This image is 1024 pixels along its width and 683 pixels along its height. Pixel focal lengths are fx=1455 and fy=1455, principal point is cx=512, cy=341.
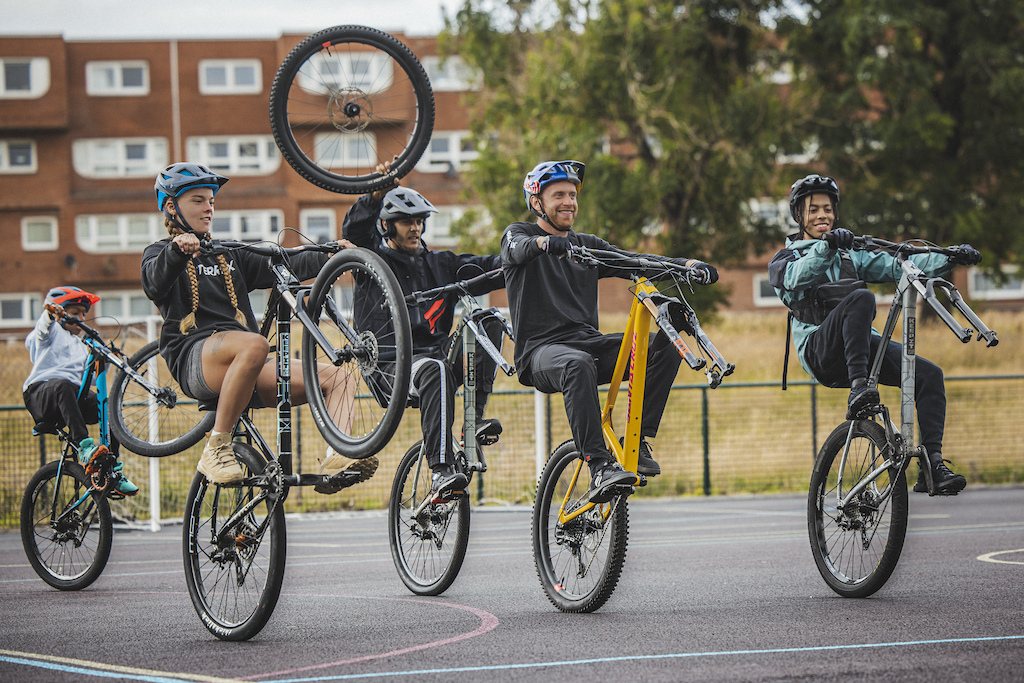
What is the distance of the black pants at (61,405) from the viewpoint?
1092cm

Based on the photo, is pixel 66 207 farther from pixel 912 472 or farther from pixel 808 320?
pixel 808 320

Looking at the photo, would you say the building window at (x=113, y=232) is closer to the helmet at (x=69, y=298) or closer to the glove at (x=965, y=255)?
the helmet at (x=69, y=298)

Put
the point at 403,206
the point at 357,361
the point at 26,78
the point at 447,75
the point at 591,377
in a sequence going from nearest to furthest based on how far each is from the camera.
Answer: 1. the point at 357,361
2. the point at 591,377
3. the point at 403,206
4. the point at 447,75
5. the point at 26,78

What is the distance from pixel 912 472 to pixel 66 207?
112 feet

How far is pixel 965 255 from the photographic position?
26.4ft

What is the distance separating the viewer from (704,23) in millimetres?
31297

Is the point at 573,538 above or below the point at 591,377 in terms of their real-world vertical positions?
below

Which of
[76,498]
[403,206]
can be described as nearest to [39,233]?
[76,498]

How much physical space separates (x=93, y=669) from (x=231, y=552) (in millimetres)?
1057

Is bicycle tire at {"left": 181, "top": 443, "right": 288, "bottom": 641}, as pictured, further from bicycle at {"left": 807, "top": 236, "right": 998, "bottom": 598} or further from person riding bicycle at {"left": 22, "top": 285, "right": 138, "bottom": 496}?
bicycle at {"left": 807, "top": 236, "right": 998, "bottom": 598}

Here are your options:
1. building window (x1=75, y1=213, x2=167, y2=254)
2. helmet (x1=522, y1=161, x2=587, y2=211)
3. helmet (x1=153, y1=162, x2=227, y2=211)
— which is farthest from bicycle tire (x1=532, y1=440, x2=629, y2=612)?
building window (x1=75, y1=213, x2=167, y2=254)

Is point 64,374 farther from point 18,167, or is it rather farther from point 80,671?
point 18,167

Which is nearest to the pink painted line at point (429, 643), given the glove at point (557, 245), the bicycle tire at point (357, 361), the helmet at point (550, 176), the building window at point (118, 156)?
the bicycle tire at point (357, 361)

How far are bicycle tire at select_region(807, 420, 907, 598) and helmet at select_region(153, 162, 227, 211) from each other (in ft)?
12.5
